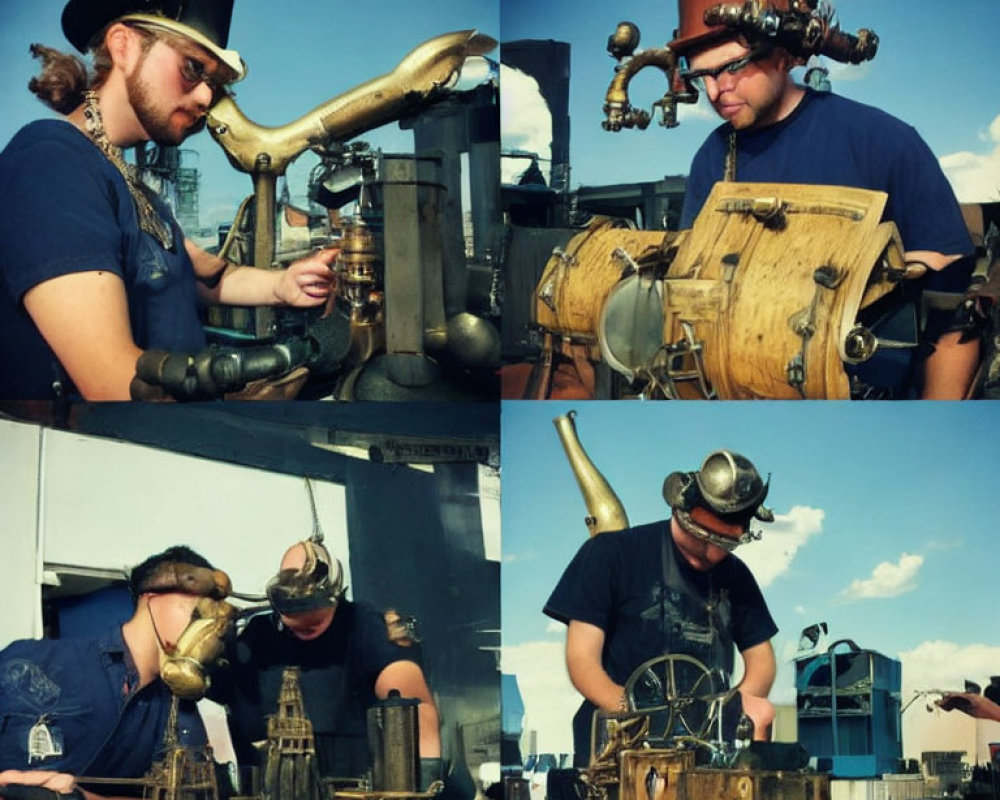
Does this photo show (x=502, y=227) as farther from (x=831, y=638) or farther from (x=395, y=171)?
(x=831, y=638)

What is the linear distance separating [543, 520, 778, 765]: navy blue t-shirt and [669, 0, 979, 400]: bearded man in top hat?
846 millimetres

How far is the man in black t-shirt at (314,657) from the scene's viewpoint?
10.2 m

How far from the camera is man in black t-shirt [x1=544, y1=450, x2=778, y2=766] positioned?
33.2 feet

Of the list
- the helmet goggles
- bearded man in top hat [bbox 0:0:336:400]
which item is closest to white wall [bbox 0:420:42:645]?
bearded man in top hat [bbox 0:0:336:400]

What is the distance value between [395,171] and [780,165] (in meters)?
1.34

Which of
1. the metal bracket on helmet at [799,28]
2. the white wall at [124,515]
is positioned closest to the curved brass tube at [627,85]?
the metal bracket on helmet at [799,28]

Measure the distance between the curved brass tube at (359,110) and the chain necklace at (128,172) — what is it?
0.33 metres

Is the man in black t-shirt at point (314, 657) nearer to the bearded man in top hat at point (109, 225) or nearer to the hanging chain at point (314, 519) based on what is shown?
the hanging chain at point (314, 519)

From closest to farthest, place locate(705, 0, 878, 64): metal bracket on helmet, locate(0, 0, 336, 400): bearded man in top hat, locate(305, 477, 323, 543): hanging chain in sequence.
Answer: locate(705, 0, 878, 64): metal bracket on helmet
locate(0, 0, 336, 400): bearded man in top hat
locate(305, 477, 323, 543): hanging chain

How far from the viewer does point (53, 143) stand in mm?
10141

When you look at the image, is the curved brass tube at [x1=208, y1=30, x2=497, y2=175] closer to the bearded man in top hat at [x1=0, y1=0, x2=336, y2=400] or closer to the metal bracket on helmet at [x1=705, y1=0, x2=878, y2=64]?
the bearded man in top hat at [x1=0, y1=0, x2=336, y2=400]

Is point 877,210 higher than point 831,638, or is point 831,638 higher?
point 877,210

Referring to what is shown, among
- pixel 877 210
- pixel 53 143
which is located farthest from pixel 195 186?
pixel 877 210

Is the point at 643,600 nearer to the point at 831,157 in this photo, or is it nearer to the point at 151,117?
the point at 831,157
